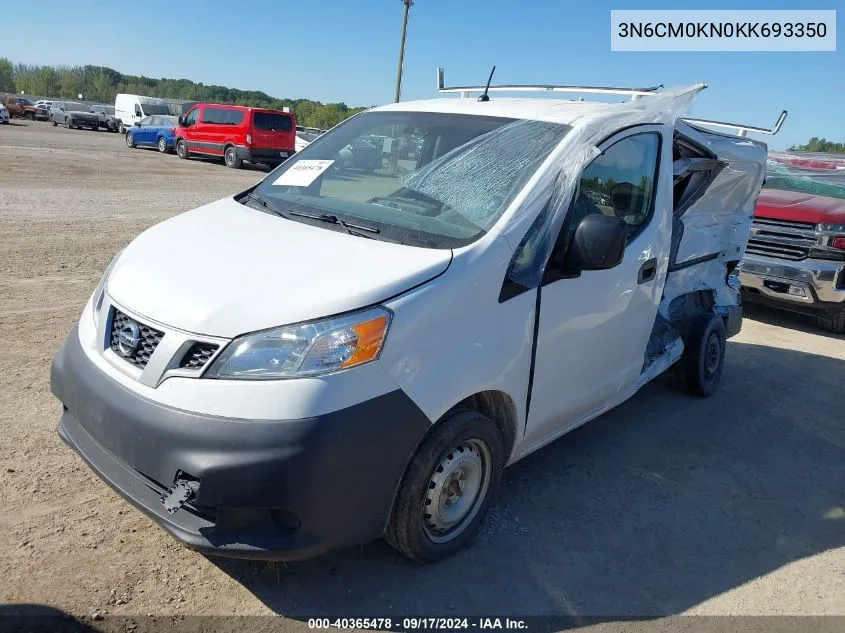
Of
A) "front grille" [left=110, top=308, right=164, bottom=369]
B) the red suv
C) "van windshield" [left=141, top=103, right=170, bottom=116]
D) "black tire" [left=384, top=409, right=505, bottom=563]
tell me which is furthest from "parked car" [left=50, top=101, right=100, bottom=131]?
"black tire" [left=384, top=409, right=505, bottom=563]

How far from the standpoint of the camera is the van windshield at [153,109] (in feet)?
114

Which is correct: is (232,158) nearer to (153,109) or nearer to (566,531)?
(153,109)

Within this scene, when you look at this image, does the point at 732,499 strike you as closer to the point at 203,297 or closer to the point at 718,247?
the point at 718,247

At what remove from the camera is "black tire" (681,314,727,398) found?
17.0ft

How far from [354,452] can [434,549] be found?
0.81m

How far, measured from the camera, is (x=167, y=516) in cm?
245

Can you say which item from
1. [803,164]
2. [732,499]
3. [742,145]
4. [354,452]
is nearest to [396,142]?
[354,452]

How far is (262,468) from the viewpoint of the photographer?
2301mm

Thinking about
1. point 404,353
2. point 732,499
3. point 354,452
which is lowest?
point 732,499

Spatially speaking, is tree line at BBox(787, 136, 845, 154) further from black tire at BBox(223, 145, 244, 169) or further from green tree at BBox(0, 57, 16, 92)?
green tree at BBox(0, 57, 16, 92)

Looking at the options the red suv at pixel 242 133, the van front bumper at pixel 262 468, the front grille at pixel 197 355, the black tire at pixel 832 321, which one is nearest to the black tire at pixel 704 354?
the black tire at pixel 832 321

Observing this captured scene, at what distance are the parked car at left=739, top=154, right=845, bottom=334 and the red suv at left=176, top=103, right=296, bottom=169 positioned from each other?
56.9ft

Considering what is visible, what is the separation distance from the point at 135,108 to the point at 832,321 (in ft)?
115

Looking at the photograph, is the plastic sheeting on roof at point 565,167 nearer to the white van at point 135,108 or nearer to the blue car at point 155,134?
the blue car at point 155,134
